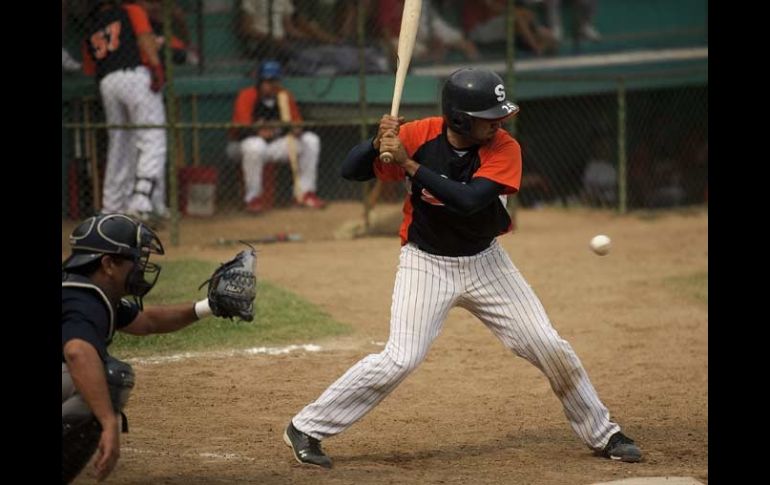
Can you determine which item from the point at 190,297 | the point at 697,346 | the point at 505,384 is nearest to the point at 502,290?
the point at 505,384

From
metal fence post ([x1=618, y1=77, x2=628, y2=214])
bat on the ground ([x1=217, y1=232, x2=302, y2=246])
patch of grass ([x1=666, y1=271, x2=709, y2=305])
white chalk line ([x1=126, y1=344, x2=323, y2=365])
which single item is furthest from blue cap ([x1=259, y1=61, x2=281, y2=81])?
white chalk line ([x1=126, y1=344, x2=323, y2=365])

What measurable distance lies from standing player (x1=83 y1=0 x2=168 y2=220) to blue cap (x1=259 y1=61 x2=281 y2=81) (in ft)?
4.13

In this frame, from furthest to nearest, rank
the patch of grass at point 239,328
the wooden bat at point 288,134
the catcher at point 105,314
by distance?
the wooden bat at point 288,134 → the patch of grass at point 239,328 → the catcher at point 105,314

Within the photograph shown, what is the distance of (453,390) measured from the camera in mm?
6941

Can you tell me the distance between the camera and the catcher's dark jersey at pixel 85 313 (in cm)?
428

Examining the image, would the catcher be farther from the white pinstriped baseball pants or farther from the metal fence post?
the metal fence post

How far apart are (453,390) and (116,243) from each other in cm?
293

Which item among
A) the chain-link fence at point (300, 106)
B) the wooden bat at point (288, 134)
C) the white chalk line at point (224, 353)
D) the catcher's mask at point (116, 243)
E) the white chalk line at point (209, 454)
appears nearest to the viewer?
the catcher's mask at point (116, 243)

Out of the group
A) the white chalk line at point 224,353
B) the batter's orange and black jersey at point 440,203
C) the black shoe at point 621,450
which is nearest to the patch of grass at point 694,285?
the white chalk line at point 224,353

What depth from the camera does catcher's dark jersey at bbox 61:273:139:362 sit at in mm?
4281

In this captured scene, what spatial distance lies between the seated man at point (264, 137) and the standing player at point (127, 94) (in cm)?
114

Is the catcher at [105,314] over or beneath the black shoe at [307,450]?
over

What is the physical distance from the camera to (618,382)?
23.6 feet

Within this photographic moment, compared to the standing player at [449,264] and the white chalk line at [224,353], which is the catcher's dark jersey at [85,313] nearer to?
the standing player at [449,264]
